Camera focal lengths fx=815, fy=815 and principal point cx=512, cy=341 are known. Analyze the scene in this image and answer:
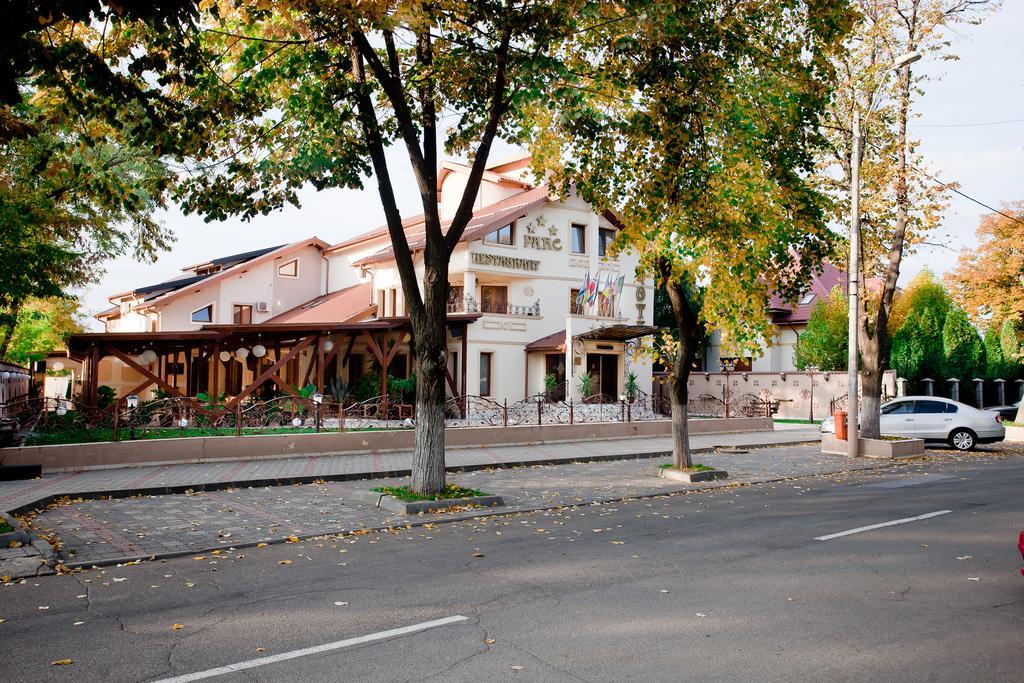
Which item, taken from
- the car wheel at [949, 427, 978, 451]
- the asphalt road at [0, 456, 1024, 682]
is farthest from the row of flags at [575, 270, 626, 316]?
the asphalt road at [0, 456, 1024, 682]

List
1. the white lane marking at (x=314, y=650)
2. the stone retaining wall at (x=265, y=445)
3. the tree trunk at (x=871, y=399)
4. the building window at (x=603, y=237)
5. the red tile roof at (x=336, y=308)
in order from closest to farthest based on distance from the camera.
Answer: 1. the white lane marking at (x=314, y=650)
2. the stone retaining wall at (x=265, y=445)
3. the tree trunk at (x=871, y=399)
4. the red tile roof at (x=336, y=308)
5. the building window at (x=603, y=237)

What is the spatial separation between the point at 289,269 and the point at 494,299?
41.4 ft

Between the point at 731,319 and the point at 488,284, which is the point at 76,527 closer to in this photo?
the point at 731,319

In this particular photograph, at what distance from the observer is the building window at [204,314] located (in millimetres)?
39312

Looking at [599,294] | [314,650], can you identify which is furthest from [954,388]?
[314,650]

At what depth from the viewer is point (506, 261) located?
34469 mm

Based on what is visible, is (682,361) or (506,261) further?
(506,261)

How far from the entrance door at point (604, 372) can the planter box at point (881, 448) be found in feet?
46.2

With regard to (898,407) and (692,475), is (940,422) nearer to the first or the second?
(898,407)

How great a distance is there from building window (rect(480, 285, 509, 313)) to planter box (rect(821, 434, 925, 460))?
16.0 meters

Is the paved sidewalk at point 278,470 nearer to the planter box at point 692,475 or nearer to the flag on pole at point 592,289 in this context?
the planter box at point 692,475

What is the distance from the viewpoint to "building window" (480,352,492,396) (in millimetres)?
34094

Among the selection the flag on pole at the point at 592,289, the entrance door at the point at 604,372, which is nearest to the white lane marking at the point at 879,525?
the flag on pole at the point at 592,289

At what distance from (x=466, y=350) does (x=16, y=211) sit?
18.5 metres
